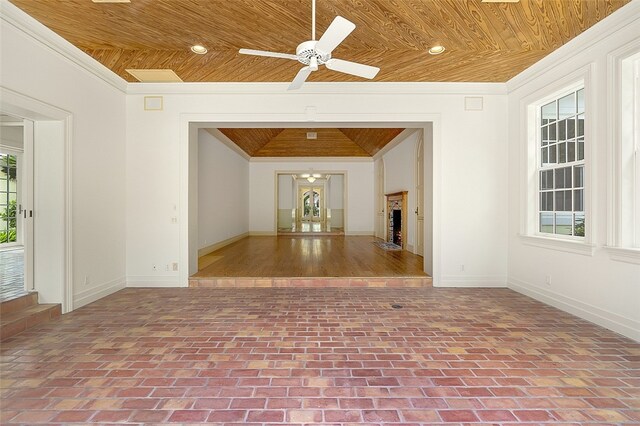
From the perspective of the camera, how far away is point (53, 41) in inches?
126

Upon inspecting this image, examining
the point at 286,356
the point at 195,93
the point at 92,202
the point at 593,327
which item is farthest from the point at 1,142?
the point at 593,327

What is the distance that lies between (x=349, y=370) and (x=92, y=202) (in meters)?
3.75

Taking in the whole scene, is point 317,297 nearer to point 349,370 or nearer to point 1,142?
point 349,370

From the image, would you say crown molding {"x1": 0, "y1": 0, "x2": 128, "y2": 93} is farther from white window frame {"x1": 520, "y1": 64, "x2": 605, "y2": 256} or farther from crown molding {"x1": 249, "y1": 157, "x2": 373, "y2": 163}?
crown molding {"x1": 249, "y1": 157, "x2": 373, "y2": 163}

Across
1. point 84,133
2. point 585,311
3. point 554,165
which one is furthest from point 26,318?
point 554,165

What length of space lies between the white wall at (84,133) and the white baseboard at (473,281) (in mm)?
4709

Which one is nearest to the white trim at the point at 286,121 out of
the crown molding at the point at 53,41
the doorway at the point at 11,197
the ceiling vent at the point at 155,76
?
the ceiling vent at the point at 155,76

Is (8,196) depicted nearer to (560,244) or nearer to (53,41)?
(53,41)

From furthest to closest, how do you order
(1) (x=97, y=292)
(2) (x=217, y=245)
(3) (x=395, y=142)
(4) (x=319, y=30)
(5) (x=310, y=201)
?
(5) (x=310, y=201)
(3) (x=395, y=142)
(2) (x=217, y=245)
(1) (x=97, y=292)
(4) (x=319, y=30)

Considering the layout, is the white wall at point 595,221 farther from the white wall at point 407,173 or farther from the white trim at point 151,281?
the white trim at point 151,281

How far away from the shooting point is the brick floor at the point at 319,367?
5.93 feet

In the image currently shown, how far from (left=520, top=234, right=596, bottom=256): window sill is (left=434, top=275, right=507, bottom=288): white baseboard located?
70cm

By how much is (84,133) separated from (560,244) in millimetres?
5855

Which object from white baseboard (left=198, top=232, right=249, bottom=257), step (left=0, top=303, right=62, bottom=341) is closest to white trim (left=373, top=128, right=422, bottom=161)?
white baseboard (left=198, top=232, right=249, bottom=257)
